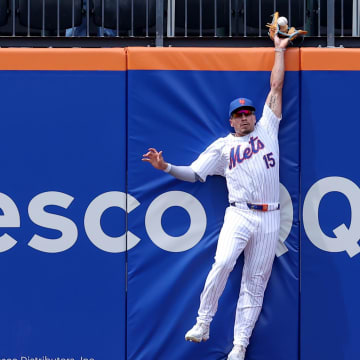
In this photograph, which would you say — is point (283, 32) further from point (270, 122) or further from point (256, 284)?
point (256, 284)

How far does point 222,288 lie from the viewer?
17.9ft

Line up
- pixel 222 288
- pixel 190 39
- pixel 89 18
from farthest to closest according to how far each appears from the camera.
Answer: pixel 89 18, pixel 190 39, pixel 222 288

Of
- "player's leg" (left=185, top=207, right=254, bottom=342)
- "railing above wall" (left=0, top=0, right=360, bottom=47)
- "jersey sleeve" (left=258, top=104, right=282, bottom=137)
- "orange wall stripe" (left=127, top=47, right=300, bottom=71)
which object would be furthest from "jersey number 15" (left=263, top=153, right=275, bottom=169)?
"railing above wall" (left=0, top=0, right=360, bottom=47)

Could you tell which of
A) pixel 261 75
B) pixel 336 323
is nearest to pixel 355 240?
pixel 336 323

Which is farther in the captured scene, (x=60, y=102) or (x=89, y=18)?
(x=89, y=18)

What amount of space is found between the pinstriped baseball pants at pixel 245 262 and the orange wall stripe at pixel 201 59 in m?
1.14

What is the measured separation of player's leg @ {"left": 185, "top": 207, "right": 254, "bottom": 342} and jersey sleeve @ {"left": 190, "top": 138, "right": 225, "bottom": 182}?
0.37 metres

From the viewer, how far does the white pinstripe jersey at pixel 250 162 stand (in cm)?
549

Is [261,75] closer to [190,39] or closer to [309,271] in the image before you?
[190,39]

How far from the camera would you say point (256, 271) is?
552cm

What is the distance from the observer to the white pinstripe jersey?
18.0 ft

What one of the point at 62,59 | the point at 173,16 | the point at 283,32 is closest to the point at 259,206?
the point at 283,32

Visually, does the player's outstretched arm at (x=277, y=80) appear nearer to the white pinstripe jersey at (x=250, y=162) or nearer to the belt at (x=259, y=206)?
the white pinstripe jersey at (x=250, y=162)

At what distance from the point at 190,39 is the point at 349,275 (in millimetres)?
2333
